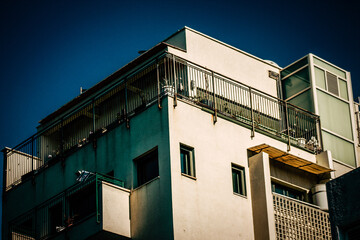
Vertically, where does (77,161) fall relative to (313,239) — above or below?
above

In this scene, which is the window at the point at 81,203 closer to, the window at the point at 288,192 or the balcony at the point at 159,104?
the balcony at the point at 159,104

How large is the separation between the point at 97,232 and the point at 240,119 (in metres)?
8.20

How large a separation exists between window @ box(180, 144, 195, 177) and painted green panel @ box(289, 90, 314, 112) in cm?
923

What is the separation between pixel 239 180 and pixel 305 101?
7.64 metres

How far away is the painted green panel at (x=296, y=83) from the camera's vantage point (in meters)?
38.1

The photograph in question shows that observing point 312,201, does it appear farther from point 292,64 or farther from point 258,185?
point 292,64

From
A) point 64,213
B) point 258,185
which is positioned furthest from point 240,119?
point 64,213

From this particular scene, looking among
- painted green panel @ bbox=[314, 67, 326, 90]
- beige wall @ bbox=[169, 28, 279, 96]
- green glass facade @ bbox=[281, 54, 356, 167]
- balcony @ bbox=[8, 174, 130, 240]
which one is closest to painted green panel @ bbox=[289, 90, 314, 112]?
green glass facade @ bbox=[281, 54, 356, 167]

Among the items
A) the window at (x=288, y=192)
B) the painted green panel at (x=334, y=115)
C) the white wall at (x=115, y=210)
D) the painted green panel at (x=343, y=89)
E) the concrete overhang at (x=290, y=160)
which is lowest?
the white wall at (x=115, y=210)

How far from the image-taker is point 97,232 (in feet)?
95.0

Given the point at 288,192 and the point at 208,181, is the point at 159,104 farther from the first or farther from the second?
the point at 288,192

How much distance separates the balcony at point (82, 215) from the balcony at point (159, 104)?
2.18m

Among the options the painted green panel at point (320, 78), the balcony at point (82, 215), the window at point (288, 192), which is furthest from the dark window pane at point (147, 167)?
the painted green panel at point (320, 78)

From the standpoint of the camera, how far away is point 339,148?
37312 millimetres
